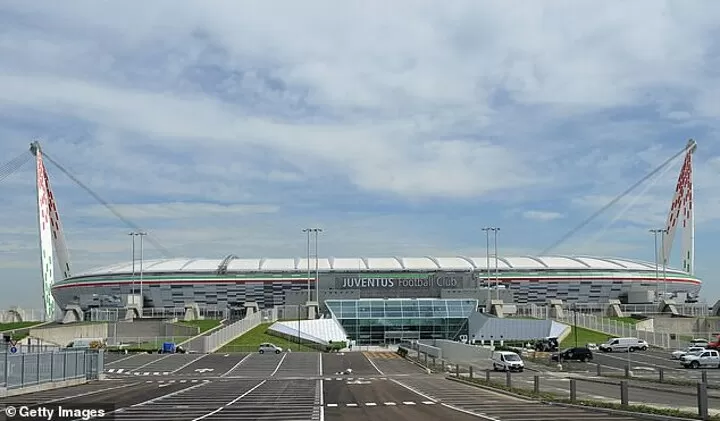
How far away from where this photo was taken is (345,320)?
386 ft

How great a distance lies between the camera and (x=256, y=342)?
89688mm

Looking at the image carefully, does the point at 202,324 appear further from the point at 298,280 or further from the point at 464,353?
the point at 464,353

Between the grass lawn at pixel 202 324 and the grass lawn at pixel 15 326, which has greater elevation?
the grass lawn at pixel 202 324

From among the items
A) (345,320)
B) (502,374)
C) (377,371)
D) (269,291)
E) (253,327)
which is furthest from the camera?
(269,291)

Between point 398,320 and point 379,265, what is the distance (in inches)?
1701

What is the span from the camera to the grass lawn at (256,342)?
3339 inches

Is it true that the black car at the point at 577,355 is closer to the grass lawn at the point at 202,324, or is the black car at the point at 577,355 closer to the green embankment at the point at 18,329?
the grass lawn at the point at 202,324

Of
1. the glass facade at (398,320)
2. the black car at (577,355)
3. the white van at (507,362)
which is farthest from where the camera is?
the glass facade at (398,320)

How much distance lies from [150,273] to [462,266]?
59086mm

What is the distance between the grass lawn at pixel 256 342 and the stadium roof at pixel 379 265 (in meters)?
58.5

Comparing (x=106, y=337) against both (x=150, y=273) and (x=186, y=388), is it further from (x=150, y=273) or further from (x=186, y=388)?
(x=186, y=388)

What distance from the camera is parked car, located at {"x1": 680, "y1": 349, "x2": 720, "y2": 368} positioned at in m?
55.8

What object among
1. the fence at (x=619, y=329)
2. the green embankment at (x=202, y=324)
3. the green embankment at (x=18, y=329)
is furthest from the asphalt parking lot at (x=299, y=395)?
the green embankment at (x=202, y=324)

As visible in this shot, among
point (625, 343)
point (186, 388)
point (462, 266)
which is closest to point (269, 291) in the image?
point (462, 266)
